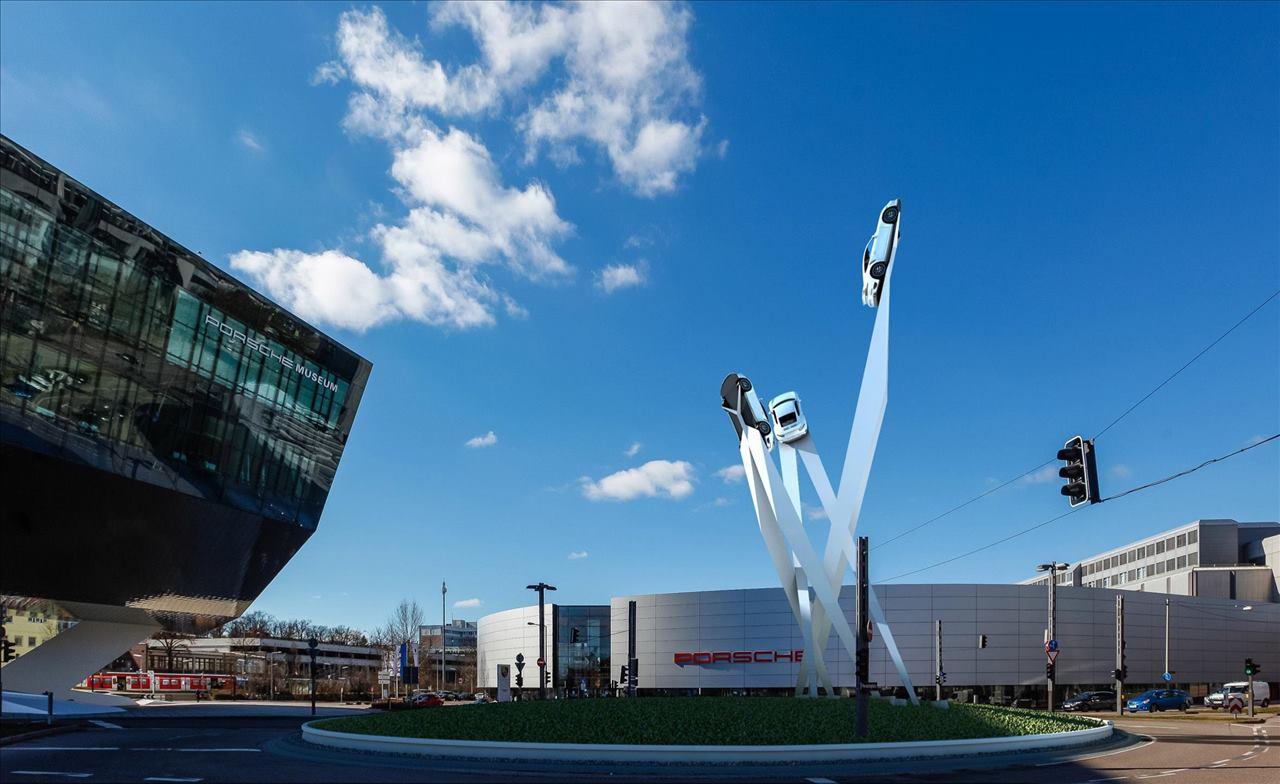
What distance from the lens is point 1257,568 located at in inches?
3900

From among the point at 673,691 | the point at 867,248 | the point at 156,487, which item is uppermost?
the point at 867,248

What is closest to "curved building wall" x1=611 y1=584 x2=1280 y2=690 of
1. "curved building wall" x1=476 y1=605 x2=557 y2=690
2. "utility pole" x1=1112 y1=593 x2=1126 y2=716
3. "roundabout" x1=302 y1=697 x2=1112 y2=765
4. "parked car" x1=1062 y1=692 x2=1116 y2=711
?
"parked car" x1=1062 y1=692 x2=1116 y2=711

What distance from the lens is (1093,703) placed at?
6644 centimetres

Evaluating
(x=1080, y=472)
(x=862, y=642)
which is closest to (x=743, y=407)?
(x=862, y=642)

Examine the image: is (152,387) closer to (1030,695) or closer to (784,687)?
(784,687)

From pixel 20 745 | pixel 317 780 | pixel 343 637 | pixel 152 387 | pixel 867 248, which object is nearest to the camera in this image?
pixel 317 780

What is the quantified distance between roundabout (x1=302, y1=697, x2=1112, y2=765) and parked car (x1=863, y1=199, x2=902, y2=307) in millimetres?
14809

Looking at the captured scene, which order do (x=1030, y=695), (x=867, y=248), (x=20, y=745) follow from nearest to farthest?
1. (x=20, y=745)
2. (x=867, y=248)
3. (x=1030, y=695)

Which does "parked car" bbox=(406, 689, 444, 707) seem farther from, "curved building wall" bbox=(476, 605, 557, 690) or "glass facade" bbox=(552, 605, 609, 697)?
"glass facade" bbox=(552, 605, 609, 697)

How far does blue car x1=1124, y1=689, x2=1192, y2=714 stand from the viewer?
6209 centimetres

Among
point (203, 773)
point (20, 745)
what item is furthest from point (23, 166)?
point (203, 773)

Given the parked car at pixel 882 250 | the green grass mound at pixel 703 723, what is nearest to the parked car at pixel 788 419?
the parked car at pixel 882 250

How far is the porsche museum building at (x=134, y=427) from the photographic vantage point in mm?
32969

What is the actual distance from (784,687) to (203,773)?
61.3m
